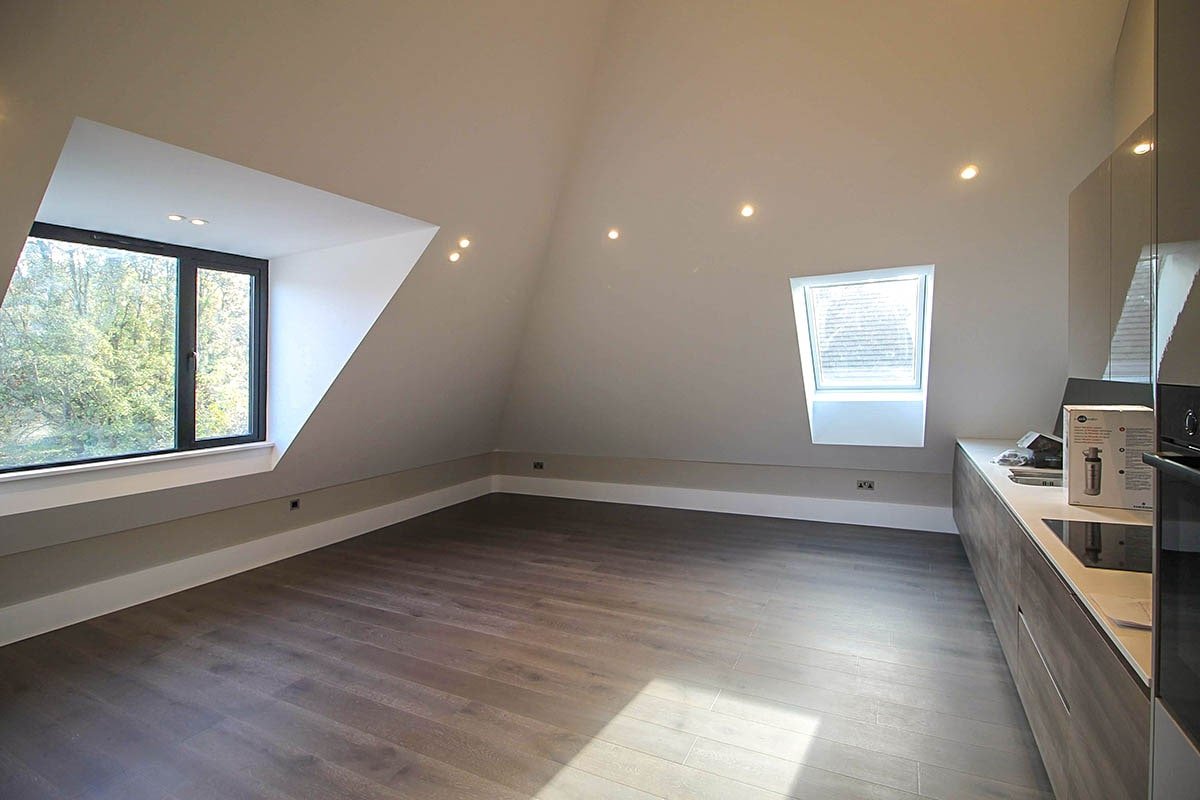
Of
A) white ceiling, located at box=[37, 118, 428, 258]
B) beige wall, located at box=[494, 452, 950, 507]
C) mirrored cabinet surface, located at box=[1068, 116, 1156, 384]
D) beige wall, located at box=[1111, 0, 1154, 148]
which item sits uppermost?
beige wall, located at box=[1111, 0, 1154, 148]

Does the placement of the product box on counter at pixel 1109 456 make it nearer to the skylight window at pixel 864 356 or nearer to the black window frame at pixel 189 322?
the skylight window at pixel 864 356

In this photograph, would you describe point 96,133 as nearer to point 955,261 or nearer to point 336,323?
point 336,323

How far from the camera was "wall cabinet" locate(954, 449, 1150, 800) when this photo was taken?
3.93 feet

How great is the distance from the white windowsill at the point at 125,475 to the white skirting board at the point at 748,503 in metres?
3.23

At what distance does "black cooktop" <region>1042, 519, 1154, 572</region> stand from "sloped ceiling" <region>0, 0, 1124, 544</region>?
1.94 meters

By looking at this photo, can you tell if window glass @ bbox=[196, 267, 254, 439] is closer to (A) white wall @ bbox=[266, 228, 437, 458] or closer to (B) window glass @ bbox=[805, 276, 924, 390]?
(A) white wall @ bbox=[266, 228, 437, 458]

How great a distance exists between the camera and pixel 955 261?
3617 millimetres

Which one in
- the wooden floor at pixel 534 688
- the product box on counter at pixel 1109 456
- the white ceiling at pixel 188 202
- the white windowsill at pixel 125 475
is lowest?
the wooden floor at pixel 534 688

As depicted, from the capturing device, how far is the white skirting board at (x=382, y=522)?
337 centimetres

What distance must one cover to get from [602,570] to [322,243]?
118 inches

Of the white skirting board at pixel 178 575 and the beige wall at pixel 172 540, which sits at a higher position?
the beige wall at pixel 172 540

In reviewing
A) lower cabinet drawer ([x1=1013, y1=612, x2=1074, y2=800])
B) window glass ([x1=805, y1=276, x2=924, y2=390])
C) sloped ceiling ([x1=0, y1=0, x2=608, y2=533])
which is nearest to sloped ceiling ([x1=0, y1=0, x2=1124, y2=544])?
sloped ceiling ([x1=0, y1=0, x2=608, y2=533])

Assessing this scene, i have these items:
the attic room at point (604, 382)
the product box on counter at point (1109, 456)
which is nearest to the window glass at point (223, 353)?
the attic room at point (604, 382)

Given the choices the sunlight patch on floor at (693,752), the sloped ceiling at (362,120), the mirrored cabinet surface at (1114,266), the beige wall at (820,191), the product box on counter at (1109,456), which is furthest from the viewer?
the beige wall at (820,191)
